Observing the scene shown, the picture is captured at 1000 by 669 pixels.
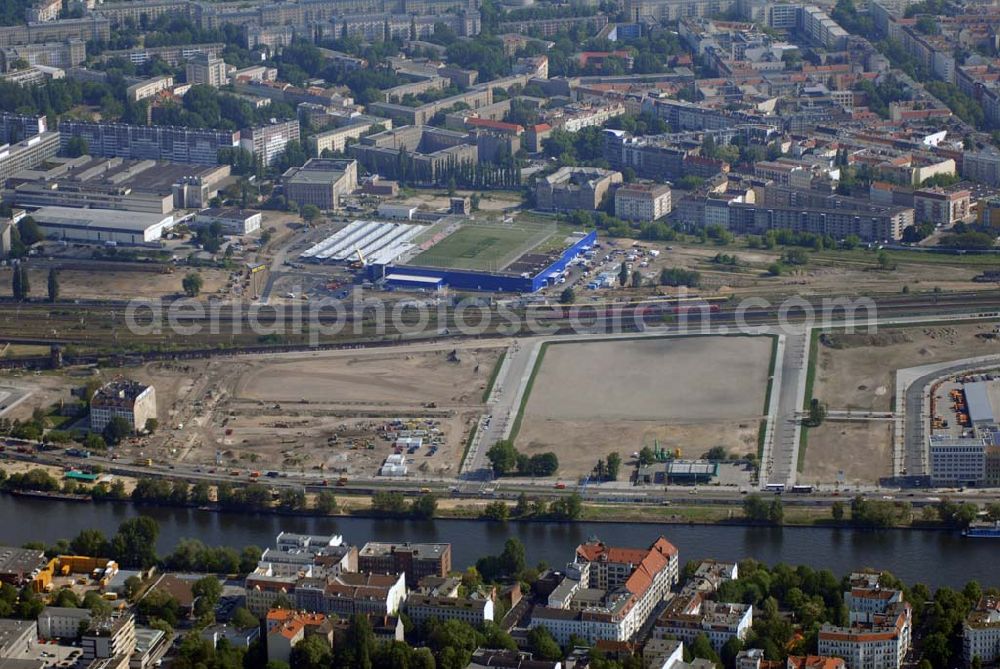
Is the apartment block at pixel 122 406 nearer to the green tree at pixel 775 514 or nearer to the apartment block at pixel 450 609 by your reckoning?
the apartment block at pixel 450 609

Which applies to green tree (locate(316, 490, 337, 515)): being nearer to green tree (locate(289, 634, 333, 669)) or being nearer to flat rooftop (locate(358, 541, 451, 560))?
flat rooftop (locate(358, 541, 451, 560))

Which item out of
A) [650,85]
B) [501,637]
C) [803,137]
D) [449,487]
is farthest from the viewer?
[650,85]

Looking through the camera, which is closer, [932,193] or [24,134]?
[932,193]

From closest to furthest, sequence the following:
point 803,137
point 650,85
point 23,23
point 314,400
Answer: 1. point 314,400
2. point 803,137
3. point 650,85
4. point 23,23

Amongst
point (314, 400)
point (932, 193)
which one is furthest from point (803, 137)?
point (314, 400)

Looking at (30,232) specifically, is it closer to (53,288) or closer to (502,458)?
(53,288)

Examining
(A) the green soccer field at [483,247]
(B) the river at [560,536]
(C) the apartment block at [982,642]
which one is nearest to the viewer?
(C) the apartment block at [982,642]

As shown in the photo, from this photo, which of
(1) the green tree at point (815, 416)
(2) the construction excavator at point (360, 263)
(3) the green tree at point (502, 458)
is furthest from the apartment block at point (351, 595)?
(2) the construction excavator at point (360, 263)

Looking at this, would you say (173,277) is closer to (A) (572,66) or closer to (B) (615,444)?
(B) (615,444)

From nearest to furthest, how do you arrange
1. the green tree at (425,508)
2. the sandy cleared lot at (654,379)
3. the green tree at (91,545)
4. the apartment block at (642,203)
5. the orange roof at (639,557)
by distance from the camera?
1. the orange roof at (639,557)
2. the green tree at (91,545)
3. the green tree at (425,508)
4. the sandy cleared lot at (654,379)
5. the apartment block at (642,203)
